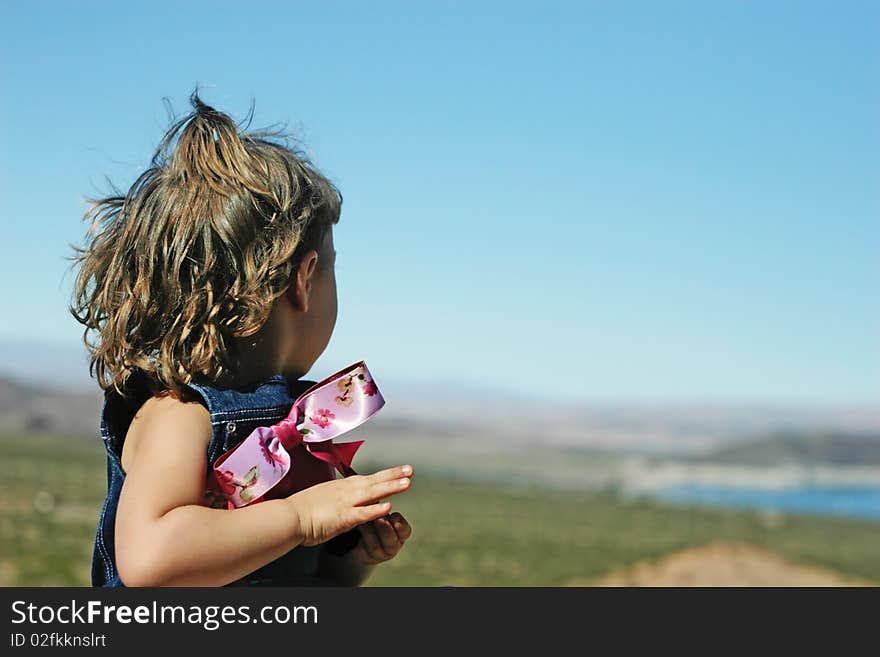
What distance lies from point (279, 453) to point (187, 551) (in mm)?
364

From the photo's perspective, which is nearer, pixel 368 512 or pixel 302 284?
pixel 368 512

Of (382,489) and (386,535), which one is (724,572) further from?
(382,489)

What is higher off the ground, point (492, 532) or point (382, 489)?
point (382, 489)

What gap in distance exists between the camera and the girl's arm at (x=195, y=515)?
6.68 ft

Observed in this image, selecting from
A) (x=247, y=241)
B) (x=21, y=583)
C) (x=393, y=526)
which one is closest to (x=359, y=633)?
(x=393, y=526)

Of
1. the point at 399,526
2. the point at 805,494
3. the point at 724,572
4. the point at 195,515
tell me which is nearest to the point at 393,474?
the point at 399,526

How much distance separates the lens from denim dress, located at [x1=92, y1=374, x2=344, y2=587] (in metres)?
2.24

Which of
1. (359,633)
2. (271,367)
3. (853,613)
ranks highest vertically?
(271,367)

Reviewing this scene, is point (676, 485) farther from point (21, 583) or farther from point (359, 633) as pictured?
point (359, 633)

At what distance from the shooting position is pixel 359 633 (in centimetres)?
242

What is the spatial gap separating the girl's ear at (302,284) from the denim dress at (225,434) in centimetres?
18

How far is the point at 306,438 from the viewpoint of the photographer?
240cm

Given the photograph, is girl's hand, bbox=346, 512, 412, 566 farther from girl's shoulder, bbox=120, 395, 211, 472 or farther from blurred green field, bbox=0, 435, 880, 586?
blurred green field, bbox=0, 435, 880, 586

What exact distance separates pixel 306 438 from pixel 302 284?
0.36 meters
